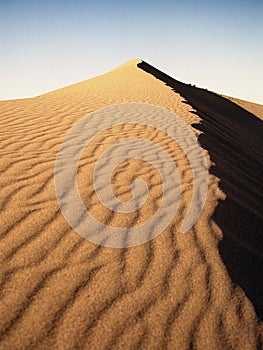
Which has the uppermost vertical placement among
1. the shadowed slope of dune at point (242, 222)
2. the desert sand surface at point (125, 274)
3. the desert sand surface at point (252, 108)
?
the desert sand surface at point (125, 274)

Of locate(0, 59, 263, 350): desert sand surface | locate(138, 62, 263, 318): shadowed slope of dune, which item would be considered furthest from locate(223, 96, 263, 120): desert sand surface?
locate(0, 59, 263, 350): desert sand surface

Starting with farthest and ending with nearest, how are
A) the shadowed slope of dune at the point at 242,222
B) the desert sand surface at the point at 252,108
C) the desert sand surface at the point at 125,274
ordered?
1. the desert sand surface at the point at 252,108
2. the shadowed slope of dune at the point at 242,222
3. the desert sand surface at the point at 125,274

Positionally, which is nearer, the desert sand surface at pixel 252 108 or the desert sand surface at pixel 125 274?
the desert sand surface at pixel 125 274

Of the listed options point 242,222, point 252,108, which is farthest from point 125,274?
point 252,108

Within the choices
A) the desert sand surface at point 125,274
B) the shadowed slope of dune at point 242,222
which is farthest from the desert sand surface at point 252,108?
the desert sand surface at point 125,274

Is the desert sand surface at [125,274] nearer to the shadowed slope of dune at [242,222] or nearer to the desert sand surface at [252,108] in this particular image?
the shadowed slope of dune at [242,222]

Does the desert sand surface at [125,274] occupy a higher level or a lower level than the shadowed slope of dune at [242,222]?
higher

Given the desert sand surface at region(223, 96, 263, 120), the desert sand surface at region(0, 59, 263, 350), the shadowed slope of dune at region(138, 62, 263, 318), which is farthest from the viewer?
the desert sand surface at region(223, 96, 263, 120)

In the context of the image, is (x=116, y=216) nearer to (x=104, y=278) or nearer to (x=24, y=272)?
(x=104, y=278)

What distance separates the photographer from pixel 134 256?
7.68 feet

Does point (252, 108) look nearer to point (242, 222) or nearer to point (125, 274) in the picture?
point (242, 222)

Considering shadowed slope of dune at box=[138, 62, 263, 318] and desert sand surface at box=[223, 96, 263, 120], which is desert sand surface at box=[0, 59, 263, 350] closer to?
shadowed slope of dune at box=[138, 62, 263, 318]

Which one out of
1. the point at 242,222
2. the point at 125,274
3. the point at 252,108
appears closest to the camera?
the point at 125,274

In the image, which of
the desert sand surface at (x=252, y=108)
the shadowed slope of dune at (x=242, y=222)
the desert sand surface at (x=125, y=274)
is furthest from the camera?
the desert sand surface at (x=252, y=108)
